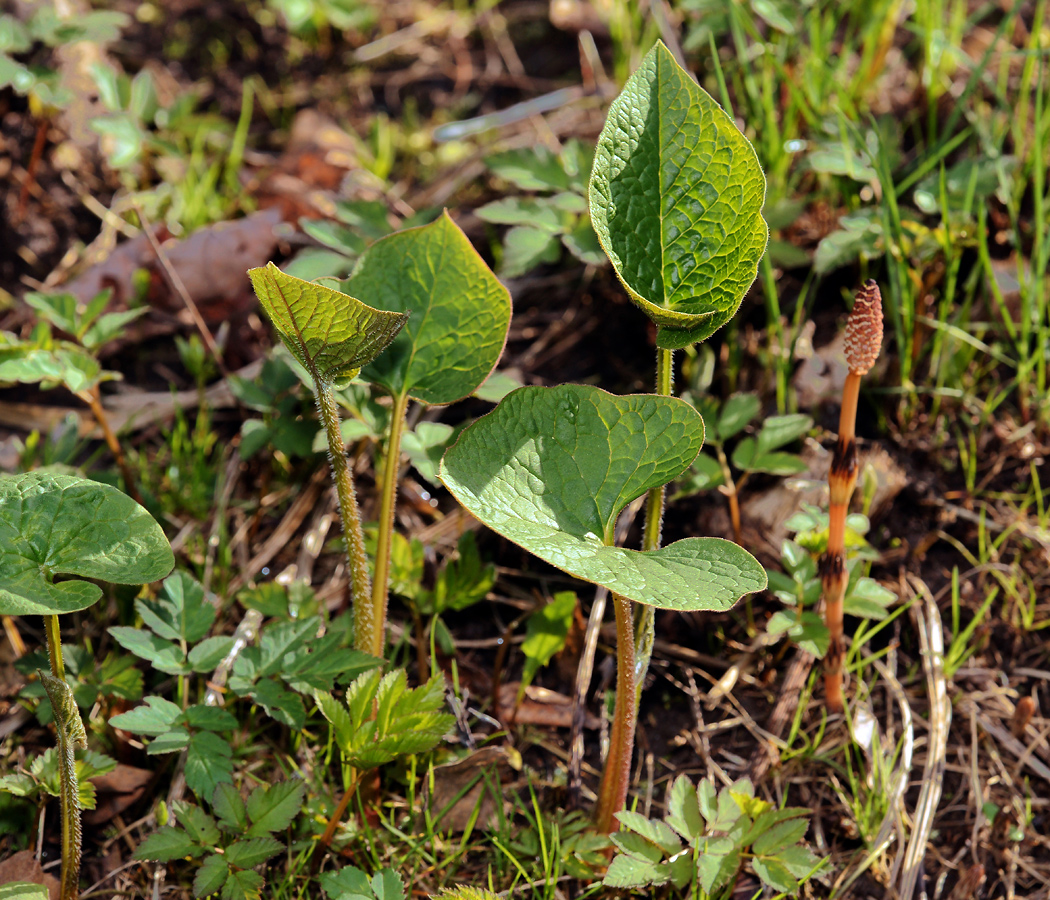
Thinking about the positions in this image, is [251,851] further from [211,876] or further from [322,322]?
[322,322]

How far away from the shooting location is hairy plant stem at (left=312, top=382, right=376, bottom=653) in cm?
145

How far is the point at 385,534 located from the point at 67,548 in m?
0.52

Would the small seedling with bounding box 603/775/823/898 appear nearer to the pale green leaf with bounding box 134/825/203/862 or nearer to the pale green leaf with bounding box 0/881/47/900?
the pale green leaf with bounding box 134/825/203/862

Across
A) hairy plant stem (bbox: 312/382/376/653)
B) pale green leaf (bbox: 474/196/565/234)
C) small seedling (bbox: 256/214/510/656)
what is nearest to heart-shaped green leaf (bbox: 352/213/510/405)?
small seedling (bbox: 256/214/510/656)

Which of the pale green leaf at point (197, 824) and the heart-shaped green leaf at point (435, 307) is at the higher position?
the heart-shaped green leaf at point (435, 307)

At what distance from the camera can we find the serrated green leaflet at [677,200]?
4.54 ft

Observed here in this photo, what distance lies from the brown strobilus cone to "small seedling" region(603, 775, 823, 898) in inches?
12.8

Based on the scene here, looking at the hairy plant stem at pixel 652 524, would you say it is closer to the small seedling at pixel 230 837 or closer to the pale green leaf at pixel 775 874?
the pale green leaf at pixel 775 874

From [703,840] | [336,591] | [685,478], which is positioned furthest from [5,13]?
[703,840]

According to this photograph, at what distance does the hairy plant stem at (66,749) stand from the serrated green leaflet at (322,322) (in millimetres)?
586

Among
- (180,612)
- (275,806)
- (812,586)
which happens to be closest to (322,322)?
(180,612)

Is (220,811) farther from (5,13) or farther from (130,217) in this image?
(5,13)

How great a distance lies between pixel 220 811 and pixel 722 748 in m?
0.96

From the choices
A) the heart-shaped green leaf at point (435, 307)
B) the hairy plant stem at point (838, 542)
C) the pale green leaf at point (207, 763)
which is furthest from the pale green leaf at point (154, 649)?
the hairy plant stem at point (838, 542)
